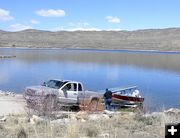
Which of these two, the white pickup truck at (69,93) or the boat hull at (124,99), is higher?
the white pickup truck at (69,93)

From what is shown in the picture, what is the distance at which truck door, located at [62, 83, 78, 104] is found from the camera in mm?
22266

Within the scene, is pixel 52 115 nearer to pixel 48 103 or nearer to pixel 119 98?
pixel 48 103

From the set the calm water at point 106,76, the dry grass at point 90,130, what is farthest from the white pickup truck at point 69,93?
the dry grass at point 90,130

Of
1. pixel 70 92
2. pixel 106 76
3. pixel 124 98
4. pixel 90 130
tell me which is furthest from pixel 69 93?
pixel 106 76

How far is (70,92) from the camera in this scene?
22.6m

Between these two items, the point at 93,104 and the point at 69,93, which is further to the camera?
the point at 69,93

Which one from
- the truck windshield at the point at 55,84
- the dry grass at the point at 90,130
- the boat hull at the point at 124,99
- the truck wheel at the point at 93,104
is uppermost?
the dry grass at the point at 90,130

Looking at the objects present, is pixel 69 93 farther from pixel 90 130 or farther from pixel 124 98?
pixel 90 130

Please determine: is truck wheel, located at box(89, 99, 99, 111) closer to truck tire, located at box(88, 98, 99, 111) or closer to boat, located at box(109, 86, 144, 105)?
truck tire, located at box(88, 98, 99, 111)

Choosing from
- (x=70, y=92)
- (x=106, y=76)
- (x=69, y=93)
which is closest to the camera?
(x=69, y=93)

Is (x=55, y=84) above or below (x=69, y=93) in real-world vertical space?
above

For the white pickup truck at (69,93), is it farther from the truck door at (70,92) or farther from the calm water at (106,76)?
the calm water at (106,76)

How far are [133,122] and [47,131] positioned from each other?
10.8 feet

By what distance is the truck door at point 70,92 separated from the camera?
22.3m
